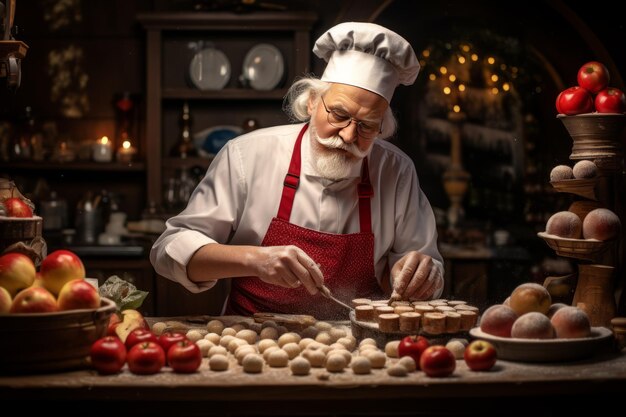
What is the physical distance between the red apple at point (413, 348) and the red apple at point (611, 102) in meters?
1.07

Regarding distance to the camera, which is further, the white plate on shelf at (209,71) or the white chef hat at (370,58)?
the white plate on shelf at (209,71)

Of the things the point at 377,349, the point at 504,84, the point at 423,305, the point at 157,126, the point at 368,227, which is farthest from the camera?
the point at 504,84

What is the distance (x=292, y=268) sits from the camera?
2631mm

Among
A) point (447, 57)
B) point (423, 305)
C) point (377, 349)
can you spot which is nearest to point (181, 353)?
point (377, 349)

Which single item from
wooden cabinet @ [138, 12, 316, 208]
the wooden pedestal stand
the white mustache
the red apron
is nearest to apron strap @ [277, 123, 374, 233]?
the red apron

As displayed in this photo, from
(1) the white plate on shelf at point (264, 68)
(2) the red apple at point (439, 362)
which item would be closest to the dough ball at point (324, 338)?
(2) the red apple at point (439, 362)

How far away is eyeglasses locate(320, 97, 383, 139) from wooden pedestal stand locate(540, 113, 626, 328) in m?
0.63

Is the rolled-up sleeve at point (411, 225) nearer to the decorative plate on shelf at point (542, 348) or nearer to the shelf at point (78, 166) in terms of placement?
the decorative plate on shelf at point (542, 348)

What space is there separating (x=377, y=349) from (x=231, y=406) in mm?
470

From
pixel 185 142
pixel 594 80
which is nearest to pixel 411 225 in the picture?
pixel 594 80

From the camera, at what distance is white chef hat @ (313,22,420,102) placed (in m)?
3.02

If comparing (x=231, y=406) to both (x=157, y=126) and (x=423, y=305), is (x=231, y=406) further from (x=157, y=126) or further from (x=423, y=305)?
(x=157, y=126)

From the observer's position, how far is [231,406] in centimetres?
206

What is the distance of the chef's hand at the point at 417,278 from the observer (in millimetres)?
2808
